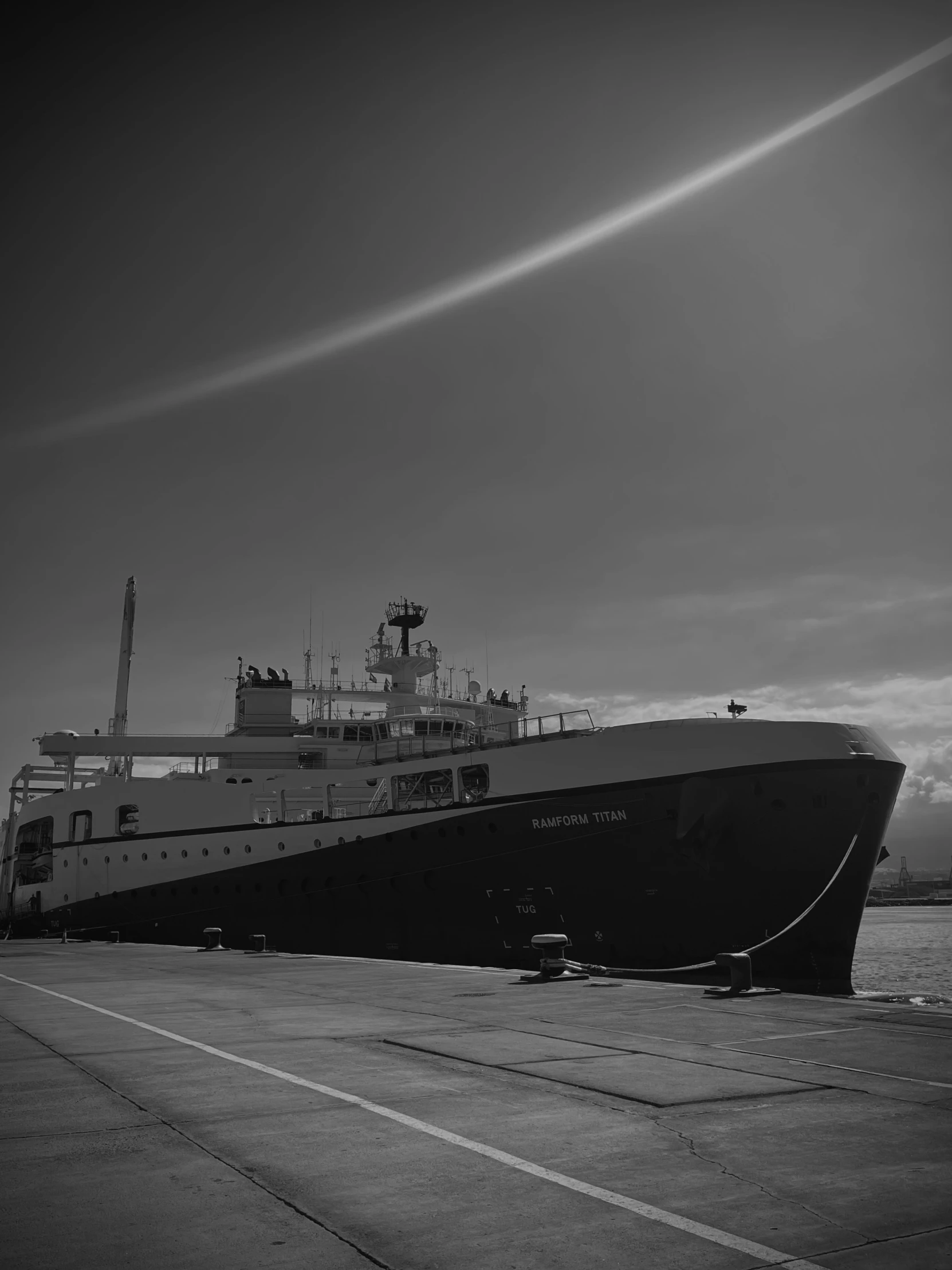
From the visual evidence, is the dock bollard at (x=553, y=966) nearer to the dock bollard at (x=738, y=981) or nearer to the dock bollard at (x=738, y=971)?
the dock bollard at (x=738, y=981)

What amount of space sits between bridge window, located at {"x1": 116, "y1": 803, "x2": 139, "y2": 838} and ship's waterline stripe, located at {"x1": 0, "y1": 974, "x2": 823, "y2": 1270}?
28.0 m

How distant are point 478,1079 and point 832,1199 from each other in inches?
139

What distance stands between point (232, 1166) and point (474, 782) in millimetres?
22132

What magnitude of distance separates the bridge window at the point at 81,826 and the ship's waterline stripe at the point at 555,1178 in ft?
101

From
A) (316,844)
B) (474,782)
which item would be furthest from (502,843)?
(316,844)

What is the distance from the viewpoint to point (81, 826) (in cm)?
3809

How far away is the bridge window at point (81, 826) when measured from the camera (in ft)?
123

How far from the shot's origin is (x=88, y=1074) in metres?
8.38

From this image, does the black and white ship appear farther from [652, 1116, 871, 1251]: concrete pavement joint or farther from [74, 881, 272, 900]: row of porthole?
[652, 1116, 871, 1251]: concrete pavement joint

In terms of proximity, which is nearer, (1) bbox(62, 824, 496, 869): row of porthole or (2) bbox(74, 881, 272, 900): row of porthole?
(1) bbox(62, 824, 496, 869): row of porthole

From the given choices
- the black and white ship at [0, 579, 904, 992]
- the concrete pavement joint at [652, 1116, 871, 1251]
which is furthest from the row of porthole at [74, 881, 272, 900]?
the concrete pavement joint at [652, 1116, 871, 1251]

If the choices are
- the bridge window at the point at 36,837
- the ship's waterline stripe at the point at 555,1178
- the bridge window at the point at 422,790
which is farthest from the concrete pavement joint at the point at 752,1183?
the bridge window at the point at 36,837

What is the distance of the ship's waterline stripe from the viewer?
4.20 metres

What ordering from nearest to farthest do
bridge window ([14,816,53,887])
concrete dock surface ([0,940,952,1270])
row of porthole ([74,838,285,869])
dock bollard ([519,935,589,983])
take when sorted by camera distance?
1. concrete dock surface ([0,940,952,1270])
2. dock bollard ([519,935,589,983])
3. row of porthole ([74,838,285,869])
4. bridge window ([14,816,53,887])
